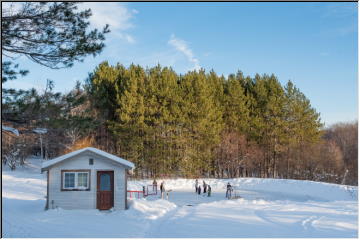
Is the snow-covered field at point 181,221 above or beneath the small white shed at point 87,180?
beneath

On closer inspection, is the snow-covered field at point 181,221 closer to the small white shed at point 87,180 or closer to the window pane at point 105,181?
the small white shed at point 87,180

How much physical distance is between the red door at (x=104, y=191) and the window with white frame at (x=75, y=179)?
0.64 meters

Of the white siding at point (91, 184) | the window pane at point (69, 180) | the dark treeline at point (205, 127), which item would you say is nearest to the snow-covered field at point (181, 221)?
the white siding at point (91, 184)

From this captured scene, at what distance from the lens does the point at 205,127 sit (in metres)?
39.0

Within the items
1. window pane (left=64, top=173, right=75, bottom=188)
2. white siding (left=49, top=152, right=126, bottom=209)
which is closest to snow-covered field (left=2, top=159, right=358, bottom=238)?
white siding (left=49, top=152, right=126, bottom=209)

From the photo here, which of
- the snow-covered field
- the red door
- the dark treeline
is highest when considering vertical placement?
the dark treeline

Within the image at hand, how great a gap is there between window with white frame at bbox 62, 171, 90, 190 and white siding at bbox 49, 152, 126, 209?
22cm

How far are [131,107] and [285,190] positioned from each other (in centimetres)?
1828

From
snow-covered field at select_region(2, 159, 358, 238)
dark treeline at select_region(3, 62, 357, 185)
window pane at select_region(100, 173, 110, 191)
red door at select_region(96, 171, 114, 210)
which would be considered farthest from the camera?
dark treeline at select_region(3, 62, 357, 185)

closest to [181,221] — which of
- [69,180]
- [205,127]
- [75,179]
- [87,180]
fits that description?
[87,180]

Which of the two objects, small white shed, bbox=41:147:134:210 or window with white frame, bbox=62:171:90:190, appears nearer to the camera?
small white shed, bbox=41:147:134:210

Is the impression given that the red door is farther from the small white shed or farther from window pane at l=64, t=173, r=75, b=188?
window pane at l=64, t=173, r=75, b=188

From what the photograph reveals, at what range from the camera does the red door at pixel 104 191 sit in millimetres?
17156

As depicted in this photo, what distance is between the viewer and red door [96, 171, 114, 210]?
56.3ft
